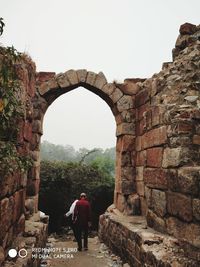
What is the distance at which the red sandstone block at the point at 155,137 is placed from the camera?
4.67m

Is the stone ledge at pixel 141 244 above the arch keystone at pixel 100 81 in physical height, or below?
Answer: below

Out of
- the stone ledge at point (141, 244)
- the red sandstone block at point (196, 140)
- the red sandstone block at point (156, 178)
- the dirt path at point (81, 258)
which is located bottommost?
the dirt path at point (81, 258)

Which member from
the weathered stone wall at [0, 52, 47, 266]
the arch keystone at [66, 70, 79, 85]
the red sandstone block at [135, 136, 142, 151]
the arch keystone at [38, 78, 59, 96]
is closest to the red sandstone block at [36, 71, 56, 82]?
the arch keystone at [38, 78, 59, 96]

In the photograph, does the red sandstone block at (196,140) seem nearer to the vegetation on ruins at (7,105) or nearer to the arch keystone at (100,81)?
the vegetation on ruins at (7,105)

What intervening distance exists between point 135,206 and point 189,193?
10.1ft

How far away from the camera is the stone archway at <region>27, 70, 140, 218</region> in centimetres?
716

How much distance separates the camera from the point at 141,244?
4.30 m

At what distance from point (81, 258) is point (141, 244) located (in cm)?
219

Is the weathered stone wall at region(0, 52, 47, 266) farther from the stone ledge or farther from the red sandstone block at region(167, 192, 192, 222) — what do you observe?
the red sandstone block at region(167, 192, 192, 222)

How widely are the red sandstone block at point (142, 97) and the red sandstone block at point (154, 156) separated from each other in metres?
1.33

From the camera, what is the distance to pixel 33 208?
668 centimetres

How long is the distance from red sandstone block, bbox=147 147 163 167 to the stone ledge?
105 cm

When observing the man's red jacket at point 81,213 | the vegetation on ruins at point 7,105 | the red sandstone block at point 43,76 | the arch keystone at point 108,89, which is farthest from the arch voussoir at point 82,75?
the vegetation on ruins at point 7,105

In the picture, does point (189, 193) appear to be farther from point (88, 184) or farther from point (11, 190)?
point (88, 184)
